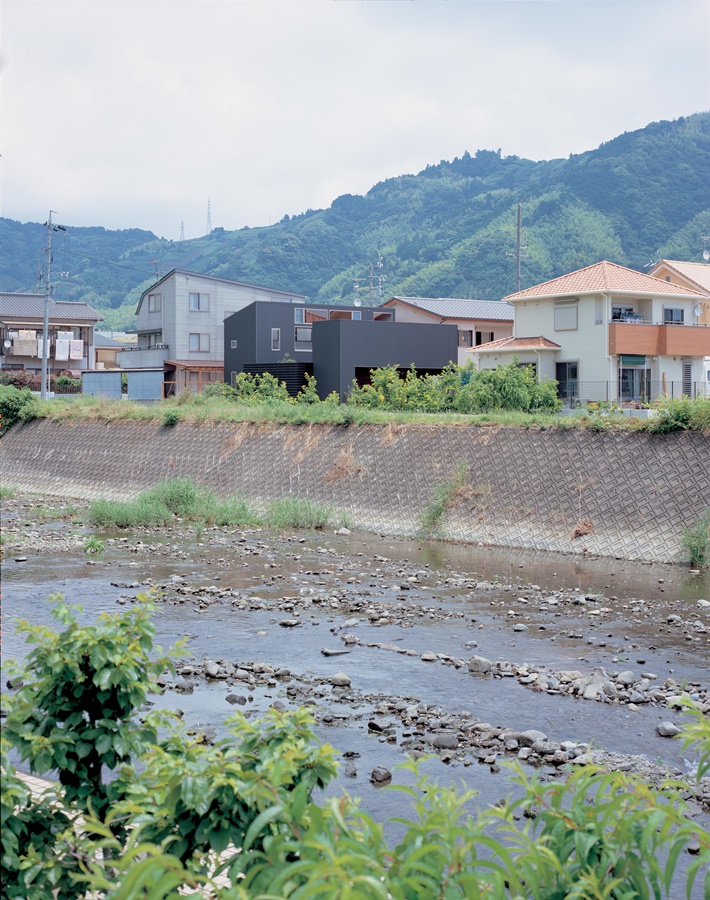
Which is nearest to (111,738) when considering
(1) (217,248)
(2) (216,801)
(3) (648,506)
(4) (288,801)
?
(2) (216,801)

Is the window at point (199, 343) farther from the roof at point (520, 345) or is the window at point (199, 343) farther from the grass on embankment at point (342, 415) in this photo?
the roof at point (520, 345)

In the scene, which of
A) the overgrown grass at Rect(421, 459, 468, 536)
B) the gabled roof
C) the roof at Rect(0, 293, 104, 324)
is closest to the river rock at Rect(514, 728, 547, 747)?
the overgrown grass at Rect(421, 459, 468, 536)

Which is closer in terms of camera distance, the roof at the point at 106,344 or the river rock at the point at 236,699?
the river rock at the point at 236,699

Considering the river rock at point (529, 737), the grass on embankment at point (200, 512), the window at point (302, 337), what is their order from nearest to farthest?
the river rock at point (529, 737), the grass on embankment at point (200, 512), the window at point (302, 337)

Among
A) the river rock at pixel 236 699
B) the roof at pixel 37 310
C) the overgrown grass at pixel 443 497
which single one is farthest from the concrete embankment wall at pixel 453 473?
the roof at pixel 37 310

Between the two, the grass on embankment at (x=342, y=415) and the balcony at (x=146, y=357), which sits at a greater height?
the balcony at (x=146, y=357)

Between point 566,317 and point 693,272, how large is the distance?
10136 millimetres

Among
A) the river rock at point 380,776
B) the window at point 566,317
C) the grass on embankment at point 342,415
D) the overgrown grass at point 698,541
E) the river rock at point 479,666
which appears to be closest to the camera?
the river rock at point 380,776

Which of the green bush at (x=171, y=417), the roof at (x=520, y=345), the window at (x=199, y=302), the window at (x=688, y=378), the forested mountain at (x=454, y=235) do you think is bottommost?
the green bush at (x=171, y=417)

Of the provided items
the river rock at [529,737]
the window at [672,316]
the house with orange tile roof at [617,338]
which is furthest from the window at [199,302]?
the river rock at [529,737]

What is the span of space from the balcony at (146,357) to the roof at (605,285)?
2055cm

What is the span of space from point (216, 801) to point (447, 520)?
1820 centimetres

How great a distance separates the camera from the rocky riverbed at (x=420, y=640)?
751 centimetres

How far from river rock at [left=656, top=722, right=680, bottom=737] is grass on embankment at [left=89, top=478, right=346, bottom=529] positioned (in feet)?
47.0
